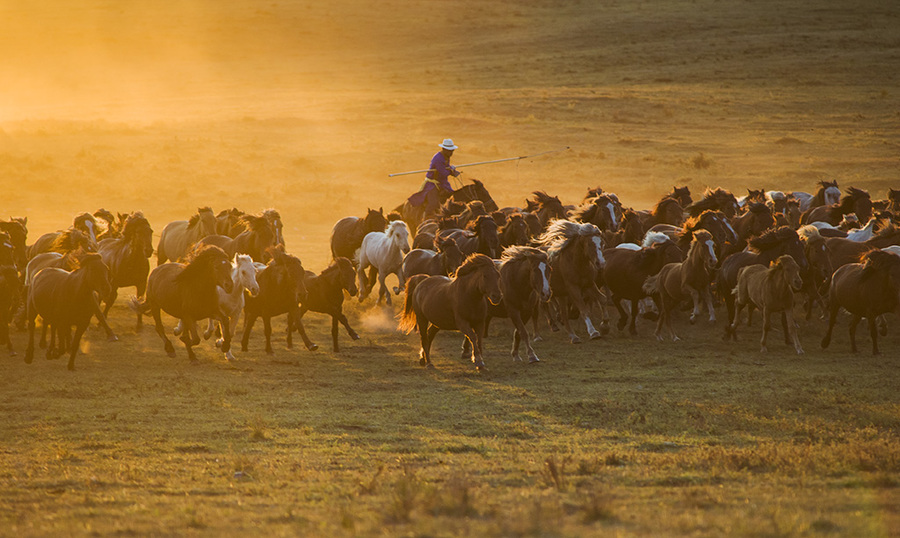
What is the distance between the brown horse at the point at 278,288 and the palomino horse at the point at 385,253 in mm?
3713

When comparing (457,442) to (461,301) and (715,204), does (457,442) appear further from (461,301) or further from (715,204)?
(715,204)

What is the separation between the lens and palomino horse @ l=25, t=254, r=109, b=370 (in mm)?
13781

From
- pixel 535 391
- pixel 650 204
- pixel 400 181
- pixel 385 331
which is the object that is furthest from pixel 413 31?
pixel 535 391

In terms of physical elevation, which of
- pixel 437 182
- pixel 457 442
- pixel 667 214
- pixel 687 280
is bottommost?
pixel 457 442

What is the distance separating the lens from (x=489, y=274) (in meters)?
12.8

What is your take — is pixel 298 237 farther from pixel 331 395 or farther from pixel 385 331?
pixel 331 395

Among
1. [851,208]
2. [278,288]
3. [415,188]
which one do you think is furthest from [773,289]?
[415,188]

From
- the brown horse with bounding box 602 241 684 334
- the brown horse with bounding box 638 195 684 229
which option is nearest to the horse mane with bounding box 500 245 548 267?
the brown horse with bounding box 602 241 684 334

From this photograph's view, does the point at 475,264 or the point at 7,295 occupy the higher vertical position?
the point at 475,264

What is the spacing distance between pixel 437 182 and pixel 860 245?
9054 millimetres

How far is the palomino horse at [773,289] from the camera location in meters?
14.1

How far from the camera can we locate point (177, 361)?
1440 cm

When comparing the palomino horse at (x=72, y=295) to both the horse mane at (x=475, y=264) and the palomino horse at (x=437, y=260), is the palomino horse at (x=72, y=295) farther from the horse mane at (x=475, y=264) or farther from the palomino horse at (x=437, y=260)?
the palomino horse at (x=437, y=260)

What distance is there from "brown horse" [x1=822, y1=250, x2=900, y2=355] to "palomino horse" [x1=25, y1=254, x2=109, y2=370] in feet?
33.7
